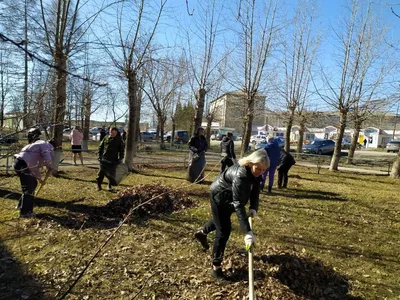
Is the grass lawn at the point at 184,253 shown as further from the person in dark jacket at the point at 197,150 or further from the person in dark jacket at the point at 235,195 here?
the person in dark jacket at the point at 197,150

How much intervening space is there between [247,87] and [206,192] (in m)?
7.93

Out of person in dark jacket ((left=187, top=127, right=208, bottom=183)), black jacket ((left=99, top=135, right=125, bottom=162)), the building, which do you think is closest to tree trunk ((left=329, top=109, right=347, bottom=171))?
the building

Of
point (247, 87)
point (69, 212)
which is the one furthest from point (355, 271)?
point (247, 87)

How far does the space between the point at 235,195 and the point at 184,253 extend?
155cm

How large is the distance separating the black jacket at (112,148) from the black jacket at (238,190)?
13.9 ft

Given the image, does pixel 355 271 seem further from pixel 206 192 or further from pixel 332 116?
pixel 332 116

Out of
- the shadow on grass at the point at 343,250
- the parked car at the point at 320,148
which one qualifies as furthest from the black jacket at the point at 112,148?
the parked car at the point at 320,148

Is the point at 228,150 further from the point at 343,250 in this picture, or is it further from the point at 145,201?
the point at 343,250

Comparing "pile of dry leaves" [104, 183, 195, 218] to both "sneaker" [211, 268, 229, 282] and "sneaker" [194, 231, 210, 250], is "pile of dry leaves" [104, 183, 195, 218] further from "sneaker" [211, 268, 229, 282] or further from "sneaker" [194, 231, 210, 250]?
"sneaker" [211, 268, 229, 282]

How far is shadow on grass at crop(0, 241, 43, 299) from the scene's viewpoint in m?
3.25

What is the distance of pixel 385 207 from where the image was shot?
7688 mm

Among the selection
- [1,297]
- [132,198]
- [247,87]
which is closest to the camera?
[1,297]

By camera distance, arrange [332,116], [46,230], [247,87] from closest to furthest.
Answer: [46,230]
[247,87]
[332,116]

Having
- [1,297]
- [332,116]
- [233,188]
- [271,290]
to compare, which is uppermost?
[332,116]
